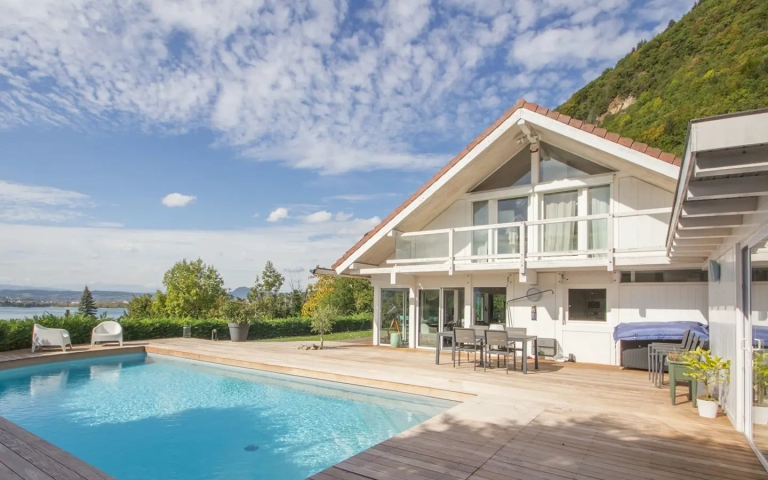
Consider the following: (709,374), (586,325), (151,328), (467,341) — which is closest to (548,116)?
(586,325)

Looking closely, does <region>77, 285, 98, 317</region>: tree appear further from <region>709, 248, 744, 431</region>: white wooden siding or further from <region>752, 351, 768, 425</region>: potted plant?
<region>752, 351, 768, 425</region>: potted plant

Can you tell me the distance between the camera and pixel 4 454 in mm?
5074

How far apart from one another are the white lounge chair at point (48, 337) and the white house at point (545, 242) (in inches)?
334

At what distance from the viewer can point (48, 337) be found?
539 inches

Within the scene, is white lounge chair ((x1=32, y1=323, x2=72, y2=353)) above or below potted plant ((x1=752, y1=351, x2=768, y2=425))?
below

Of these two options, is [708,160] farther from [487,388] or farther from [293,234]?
[293,234]

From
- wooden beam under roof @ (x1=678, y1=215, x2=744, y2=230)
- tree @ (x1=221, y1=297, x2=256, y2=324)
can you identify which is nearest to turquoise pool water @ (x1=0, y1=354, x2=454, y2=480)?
wooden beam under roof @ (x1=678, y1=215, x2=744, y2=230)

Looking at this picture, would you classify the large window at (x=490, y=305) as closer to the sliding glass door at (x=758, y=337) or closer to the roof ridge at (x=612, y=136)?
the roof ridge at (x=612, y=136)

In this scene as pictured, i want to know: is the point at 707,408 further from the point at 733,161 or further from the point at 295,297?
the point at 295,297

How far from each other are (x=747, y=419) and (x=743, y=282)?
1616 mm

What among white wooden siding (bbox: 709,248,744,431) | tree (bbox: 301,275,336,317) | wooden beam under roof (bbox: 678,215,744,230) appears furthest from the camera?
tree (bbox: 301,275,336,317)

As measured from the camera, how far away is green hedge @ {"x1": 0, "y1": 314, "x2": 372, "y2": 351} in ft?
46.1

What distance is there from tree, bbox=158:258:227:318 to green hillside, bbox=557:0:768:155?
104 ft

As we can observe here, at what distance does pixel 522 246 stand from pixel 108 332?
1392cm
